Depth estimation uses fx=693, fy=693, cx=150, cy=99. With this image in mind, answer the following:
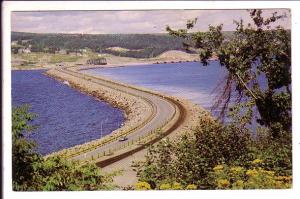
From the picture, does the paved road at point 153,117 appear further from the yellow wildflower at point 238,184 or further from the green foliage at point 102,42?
the yellow wildflower at point 238,184

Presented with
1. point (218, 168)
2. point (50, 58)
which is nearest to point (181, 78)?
point (218, 168)

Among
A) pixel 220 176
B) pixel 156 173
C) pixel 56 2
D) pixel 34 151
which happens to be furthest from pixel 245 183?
pixel 56 2

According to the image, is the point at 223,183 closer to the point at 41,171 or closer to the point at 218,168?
the point at 218,168

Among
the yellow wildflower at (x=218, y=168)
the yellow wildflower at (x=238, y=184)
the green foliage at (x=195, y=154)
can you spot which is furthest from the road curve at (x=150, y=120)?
the yellow wildflower at (x=238, y=184)

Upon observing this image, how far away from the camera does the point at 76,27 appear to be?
4145 millimetres

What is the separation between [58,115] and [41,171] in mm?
356

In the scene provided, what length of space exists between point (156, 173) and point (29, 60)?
102cm

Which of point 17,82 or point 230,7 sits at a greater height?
point 230,7

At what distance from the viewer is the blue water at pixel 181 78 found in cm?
414

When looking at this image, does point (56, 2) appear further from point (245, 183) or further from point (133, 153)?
point (245, 183)


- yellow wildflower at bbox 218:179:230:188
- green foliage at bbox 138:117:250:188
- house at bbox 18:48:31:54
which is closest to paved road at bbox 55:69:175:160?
green foliage at bbox 138:117:250:188

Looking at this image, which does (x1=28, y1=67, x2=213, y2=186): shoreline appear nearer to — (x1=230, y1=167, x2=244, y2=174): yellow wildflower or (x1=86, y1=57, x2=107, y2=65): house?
(x1=86, y1=57, x2=107, y2=65): house

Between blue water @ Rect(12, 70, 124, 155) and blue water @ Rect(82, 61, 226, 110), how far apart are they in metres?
0.22

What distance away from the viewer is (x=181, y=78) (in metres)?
4.15
